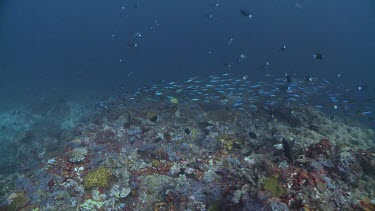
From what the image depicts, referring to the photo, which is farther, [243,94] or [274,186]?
[243,94]

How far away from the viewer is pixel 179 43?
4921 inches

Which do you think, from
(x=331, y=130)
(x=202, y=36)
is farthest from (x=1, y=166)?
(x=202, y=36)

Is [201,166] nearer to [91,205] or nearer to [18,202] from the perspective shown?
[91,205]

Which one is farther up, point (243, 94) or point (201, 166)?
point (201, 166)

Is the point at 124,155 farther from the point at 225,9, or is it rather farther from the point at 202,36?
the point at 225,9

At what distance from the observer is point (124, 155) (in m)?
11.7

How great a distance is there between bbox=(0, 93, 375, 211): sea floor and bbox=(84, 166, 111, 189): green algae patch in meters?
0.03

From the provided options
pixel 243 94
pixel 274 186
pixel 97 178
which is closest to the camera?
pixel 274 186

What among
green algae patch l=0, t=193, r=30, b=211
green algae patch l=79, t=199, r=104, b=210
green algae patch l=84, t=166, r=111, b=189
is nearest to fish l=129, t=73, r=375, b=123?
green algae patch l=84, t=166, r=111, b=189

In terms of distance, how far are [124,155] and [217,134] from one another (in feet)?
13.9

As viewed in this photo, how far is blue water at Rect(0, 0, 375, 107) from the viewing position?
233 feet

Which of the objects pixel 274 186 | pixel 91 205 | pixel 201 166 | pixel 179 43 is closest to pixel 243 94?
pixel 201 166

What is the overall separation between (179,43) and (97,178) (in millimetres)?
118514

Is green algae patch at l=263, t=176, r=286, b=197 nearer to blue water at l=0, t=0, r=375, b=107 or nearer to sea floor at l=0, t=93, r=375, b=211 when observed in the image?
sea floor at l=0, t=93, r=375, b=211
